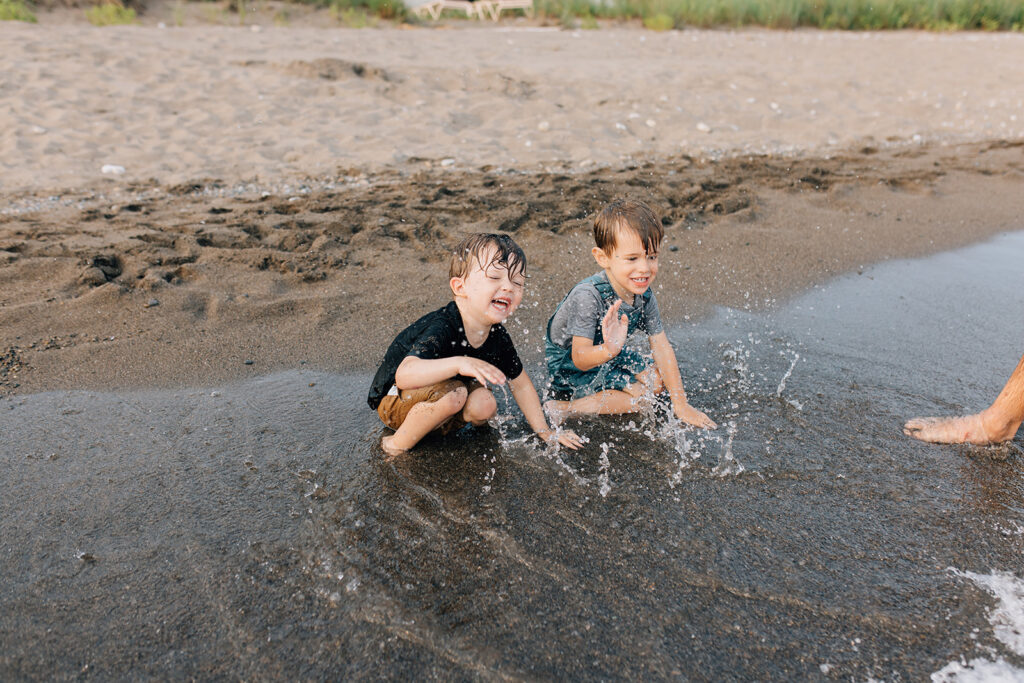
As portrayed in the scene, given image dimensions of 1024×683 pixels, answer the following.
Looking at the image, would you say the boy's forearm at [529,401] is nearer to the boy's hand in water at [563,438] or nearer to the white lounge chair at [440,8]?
the boy's hand in water at [563,438]

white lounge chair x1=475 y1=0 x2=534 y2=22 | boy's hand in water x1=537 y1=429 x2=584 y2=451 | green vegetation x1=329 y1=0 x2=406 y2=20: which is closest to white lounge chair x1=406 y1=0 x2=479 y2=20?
white lounge chair x1=475 y1=0 x2=534 y2=22

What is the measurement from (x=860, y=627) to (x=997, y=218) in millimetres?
5610

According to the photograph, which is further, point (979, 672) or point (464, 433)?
point (464, 433)

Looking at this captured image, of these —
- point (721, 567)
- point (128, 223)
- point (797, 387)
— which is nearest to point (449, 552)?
point (721, 567)

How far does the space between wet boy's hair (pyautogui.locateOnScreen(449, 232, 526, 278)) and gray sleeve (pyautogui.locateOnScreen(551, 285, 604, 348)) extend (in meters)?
0.51

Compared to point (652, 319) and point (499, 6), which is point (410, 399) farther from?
point (499, 6)

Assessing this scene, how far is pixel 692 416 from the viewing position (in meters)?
3.03

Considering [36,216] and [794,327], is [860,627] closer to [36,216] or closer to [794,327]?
[794,327]

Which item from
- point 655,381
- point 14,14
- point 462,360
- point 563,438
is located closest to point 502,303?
point 462,360

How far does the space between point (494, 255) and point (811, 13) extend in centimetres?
1622

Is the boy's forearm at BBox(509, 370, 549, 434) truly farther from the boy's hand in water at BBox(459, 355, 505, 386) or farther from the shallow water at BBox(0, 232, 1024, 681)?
the boy's hand in water at BBox(459, 355, 505, 386)

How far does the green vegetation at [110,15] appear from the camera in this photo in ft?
32.9

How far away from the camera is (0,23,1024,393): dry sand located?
3.90m

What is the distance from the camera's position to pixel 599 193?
5660 millimetres
